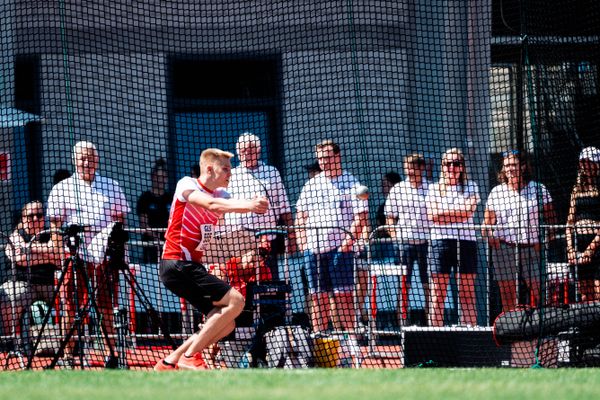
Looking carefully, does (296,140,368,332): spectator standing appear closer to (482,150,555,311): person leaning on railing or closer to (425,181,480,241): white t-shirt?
(425,181,480,241): white t-shirt

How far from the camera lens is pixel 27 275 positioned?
36.6 ft

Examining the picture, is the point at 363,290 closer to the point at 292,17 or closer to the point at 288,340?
the point at 288,340

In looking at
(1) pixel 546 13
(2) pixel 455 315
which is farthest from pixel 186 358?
(1) pixel 546 13

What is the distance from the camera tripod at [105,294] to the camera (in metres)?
9.83

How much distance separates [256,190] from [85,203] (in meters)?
1.59

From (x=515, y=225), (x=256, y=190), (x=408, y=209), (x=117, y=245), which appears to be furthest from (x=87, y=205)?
(x=515, y=225)

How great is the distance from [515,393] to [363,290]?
201 inches

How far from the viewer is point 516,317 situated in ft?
33.3

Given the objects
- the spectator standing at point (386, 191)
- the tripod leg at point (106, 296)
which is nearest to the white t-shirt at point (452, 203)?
the spectator standing at point (386, 191)

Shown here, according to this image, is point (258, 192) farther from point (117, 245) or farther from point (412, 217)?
point (117, 245)

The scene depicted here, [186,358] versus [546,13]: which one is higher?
[546,13]

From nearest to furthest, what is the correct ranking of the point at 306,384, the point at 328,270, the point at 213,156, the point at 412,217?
1. the point at 306,384
2. the point at 213,156
3. the point at 328,270
4. the point at 412,217

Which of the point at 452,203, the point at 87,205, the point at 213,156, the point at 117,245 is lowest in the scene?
the point at 117,245

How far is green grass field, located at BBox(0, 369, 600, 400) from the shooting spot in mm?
6305
